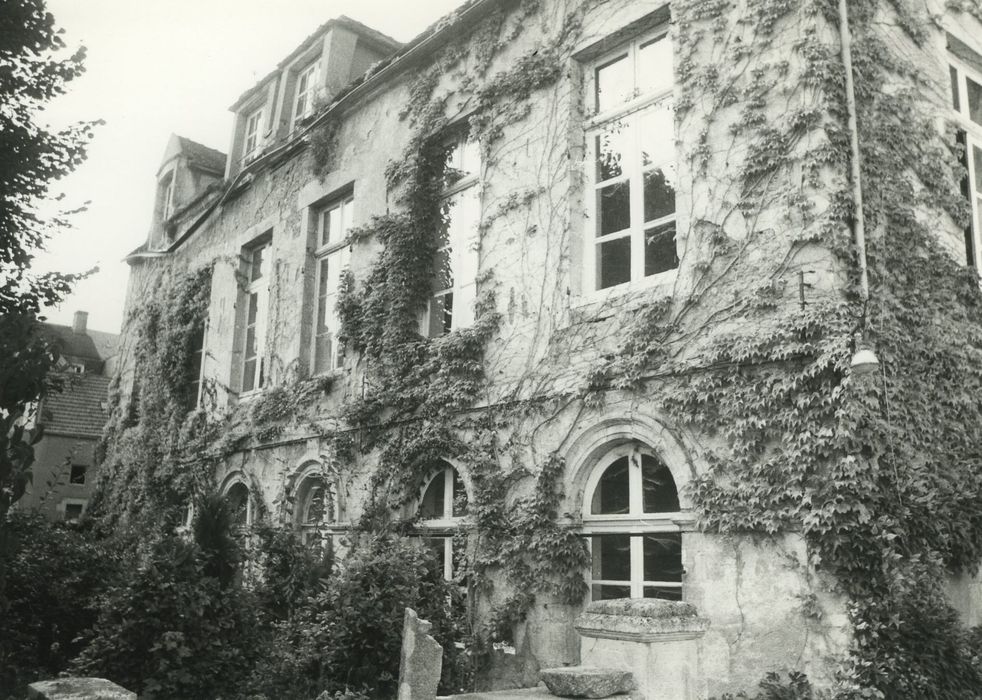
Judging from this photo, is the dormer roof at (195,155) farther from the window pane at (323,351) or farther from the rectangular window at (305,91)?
the window pane at (323,351)

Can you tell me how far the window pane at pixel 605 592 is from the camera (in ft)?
24.0

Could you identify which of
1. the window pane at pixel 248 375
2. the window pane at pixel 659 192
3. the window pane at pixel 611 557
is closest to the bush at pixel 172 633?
the window pane at pixel 611 557

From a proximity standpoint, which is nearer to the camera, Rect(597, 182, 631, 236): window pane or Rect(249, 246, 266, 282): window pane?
Rect(597, 182, 631, 236): window pane

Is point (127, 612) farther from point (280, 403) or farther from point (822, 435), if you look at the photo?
point (822, 435)

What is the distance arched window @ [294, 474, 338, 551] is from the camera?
34.8ft

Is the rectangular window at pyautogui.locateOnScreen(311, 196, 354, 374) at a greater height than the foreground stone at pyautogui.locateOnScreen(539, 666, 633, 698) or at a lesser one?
greater

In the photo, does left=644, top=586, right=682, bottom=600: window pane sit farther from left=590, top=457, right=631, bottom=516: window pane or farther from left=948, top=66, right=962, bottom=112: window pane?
left=948, top=66, right=962, bottom=112: window pane

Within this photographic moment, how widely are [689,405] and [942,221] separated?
2804mm

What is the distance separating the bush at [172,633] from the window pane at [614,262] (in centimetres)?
457

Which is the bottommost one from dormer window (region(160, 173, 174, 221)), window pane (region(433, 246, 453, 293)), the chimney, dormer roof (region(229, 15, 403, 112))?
window pane (region(433, 246, 453, 293))

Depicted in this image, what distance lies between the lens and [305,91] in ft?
46.5

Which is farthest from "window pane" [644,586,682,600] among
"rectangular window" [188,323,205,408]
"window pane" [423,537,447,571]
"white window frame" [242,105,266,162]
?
"white window frame" [242,105,266,162]

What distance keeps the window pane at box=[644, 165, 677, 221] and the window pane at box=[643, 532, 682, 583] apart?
2858 mm

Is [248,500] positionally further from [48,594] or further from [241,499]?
[48,594]
